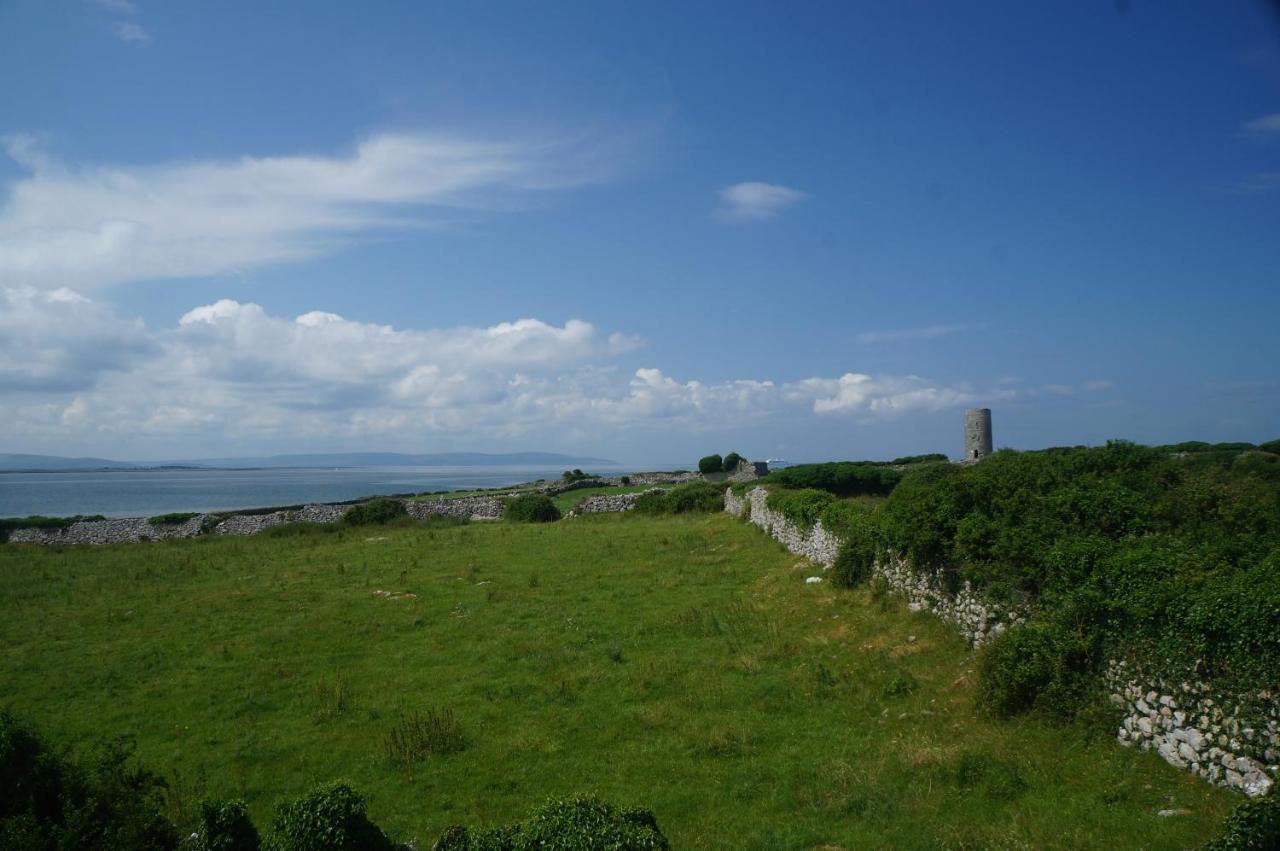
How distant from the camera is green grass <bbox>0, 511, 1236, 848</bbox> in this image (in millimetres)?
7965

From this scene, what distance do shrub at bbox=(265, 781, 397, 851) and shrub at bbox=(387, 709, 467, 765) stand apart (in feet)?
13.6

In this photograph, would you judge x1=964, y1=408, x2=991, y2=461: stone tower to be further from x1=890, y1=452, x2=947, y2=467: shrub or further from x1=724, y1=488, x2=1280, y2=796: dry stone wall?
x1=724, y1=488, x2=1280, y2=796: dry stone wall

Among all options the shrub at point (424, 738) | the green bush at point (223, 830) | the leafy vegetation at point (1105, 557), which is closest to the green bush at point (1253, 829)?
the leafy vegetation at point (1105, 557)

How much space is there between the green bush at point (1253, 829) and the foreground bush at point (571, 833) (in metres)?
4.28

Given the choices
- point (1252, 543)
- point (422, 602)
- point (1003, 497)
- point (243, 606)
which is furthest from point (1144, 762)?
point (243, 606)

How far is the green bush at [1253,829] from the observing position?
523cm

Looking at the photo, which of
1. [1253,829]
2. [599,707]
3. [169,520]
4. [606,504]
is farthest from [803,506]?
[169,520]

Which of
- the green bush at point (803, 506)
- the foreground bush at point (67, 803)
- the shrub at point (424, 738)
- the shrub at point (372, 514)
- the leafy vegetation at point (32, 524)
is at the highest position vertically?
the green bush at point (803, 506)

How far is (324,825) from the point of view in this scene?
6109 millimetres

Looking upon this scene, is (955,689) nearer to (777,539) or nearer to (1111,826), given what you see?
(1111,826)

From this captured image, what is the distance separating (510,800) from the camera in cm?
910

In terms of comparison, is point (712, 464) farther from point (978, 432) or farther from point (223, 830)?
point (223, 830)

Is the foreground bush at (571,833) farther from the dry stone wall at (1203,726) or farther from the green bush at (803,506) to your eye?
the green bush at (803,506)

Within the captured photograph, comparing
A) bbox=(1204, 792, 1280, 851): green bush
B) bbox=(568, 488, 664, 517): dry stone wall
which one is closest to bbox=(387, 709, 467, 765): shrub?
bbox=(1204, 792, 1280, 851): green bush
